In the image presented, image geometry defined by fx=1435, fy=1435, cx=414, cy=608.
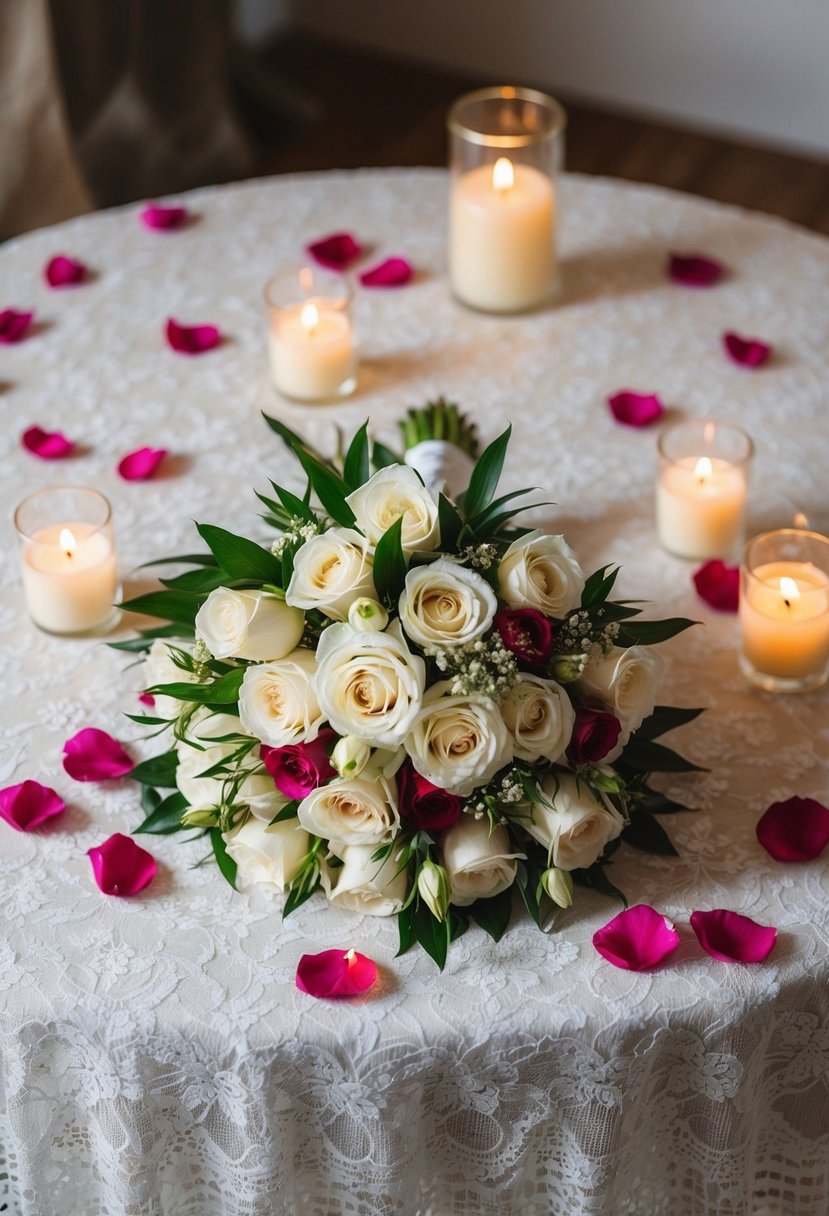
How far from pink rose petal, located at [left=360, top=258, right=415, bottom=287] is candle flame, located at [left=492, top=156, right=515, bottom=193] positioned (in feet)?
0.59

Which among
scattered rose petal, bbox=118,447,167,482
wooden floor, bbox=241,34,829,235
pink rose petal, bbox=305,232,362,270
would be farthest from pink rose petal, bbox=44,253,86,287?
wooden floor, bbox=241,34,829,235

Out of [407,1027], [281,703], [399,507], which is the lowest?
[407,1027]

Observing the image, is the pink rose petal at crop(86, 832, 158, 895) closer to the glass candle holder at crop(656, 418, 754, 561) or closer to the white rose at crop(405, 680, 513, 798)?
the white rose at crop(405, 680, 513, 798)

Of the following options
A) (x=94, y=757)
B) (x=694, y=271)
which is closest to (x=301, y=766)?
(x=94, y=757)

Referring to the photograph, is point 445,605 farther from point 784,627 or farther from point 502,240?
point 502,240

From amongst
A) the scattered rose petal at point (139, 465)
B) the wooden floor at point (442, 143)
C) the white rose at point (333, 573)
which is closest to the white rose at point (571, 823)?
the white rose at point (333, 573)

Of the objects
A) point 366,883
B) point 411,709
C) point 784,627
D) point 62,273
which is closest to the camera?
point 411,709

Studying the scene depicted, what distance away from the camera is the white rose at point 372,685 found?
106 centimetres

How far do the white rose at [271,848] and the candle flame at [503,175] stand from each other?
109 cm

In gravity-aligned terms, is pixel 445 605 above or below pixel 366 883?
above

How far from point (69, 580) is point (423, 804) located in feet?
1.69

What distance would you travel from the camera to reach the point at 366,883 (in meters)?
1.16

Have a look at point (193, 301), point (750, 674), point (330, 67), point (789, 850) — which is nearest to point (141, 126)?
point (330, 67)

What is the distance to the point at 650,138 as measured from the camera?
4160mm
